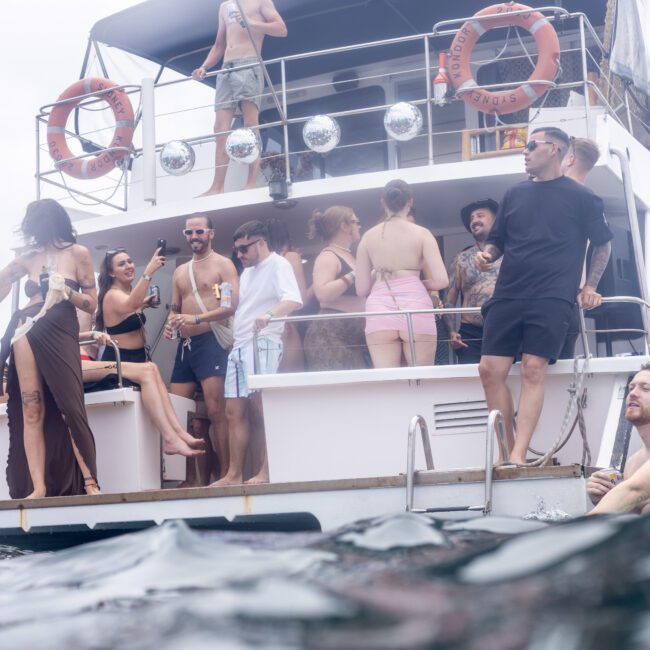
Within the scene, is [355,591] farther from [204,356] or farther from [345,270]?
[204,356]

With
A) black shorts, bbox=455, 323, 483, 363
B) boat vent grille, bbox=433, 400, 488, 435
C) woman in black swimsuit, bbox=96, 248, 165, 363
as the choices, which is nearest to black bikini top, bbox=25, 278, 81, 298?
woman in black swimsuit, bbox=96, 248, 165, 363

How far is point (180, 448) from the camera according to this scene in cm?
512

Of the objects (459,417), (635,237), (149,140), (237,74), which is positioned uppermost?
(237,74)

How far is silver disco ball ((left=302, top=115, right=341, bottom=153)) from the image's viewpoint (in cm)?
647

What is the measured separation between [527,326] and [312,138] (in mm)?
2637

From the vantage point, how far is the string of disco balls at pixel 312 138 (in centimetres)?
628

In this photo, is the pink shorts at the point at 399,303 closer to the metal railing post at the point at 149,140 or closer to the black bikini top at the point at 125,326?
the black bikini top at the point at 125,326

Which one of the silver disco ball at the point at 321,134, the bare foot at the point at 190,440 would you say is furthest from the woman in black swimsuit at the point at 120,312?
the silver disco ball at the point at 321,134

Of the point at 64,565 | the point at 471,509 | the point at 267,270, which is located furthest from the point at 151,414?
the point at 64,565

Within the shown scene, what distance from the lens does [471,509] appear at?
3926 millimetres

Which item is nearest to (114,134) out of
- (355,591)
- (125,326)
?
(125,326)

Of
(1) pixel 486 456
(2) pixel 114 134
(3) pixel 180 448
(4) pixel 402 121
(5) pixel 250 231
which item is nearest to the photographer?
(1) pixel 486 456

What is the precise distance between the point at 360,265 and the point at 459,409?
2.71ft

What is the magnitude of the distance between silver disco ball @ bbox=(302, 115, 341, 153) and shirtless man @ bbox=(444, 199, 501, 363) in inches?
46.2
